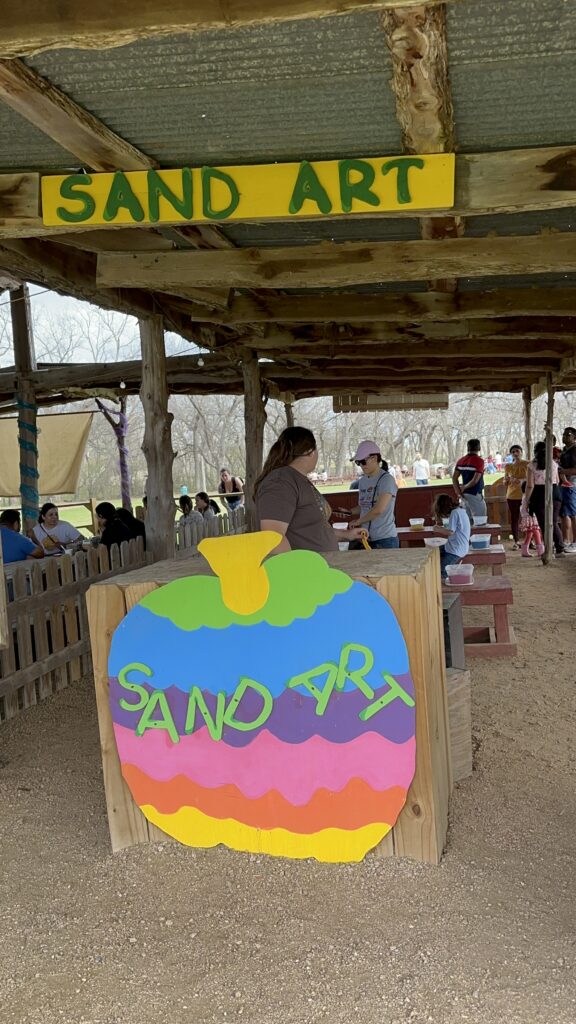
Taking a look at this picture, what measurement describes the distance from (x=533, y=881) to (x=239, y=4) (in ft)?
9.73

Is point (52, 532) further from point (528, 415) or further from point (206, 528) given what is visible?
point (528, 415)

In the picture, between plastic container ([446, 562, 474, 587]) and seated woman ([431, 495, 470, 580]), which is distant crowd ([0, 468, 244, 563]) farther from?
plastic container ([446, 562, 474, 587])

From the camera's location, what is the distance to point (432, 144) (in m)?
3.53

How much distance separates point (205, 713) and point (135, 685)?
297 millimetres

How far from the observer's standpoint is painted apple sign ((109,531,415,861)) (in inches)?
122

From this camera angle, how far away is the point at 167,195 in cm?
373

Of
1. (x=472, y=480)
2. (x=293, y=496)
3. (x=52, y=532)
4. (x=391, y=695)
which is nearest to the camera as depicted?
(x=391, y=695)

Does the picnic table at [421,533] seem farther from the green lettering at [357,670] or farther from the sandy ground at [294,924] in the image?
the green lettering at [357,670]

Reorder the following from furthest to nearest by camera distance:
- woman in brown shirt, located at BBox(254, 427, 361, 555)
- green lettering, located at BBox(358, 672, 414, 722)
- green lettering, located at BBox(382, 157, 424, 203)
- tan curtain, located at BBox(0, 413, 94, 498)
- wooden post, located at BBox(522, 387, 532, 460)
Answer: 1. tan curtain, located at BBox(0, 413, 94, 498)
2. wooden post, located at BBox(522, 387, 532, 460)
3. woman in brown shirt, located at BBox(254, 427, 361, 555)
4. green lettering, located at BBox(382, 157, 424, 203)
5. green lettering, located at BBox(358, 672, 414, 722)

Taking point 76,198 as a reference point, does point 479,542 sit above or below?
below

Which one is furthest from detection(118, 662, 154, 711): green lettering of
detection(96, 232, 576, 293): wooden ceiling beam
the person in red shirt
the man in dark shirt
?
the man in dark shirt

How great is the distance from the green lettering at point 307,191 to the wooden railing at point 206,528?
5.12 meters

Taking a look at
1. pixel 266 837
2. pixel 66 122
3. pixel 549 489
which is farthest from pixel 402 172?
pixel 549 489

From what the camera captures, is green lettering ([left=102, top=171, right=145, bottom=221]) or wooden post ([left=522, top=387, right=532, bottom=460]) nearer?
green lettering ([left=102, top=171, right=145, bottom=221])
